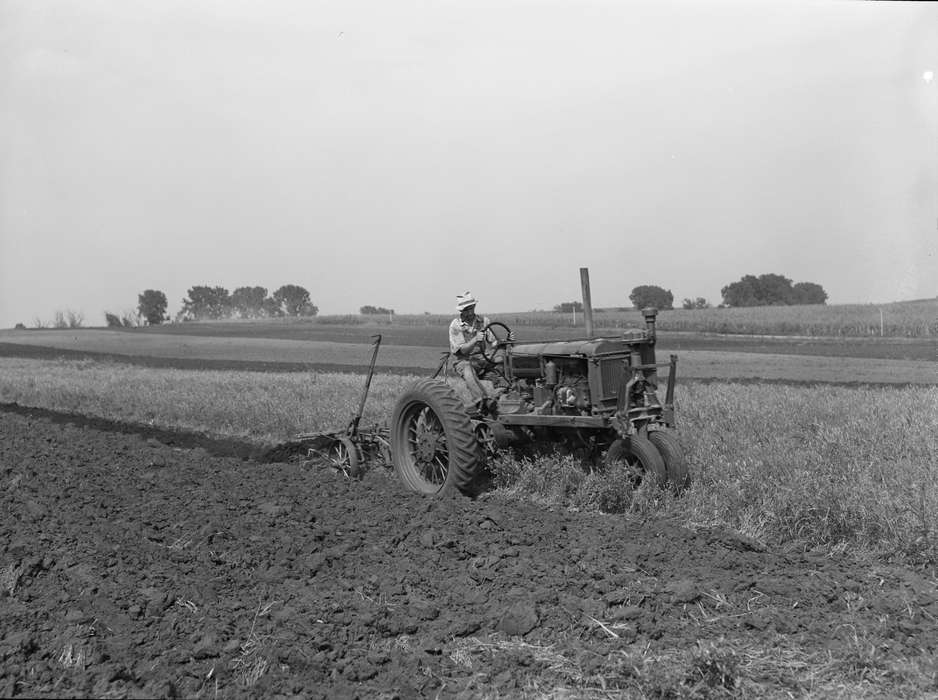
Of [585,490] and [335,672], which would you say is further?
[585,490]

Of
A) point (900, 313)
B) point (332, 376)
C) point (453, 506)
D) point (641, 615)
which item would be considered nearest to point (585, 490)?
point (453, 506)

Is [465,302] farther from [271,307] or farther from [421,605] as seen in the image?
[271,307]

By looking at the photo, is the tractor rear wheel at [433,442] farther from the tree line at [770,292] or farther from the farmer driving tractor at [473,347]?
the tree line at [770,292]

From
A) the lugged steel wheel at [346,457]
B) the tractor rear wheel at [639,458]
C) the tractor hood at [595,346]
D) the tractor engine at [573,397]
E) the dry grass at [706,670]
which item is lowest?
the dry grass at [706,670]

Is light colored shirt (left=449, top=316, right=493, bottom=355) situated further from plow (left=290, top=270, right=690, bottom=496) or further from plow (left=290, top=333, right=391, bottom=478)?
plow (left=290, top=333, right=391, bottom=478)

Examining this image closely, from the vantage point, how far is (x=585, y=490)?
662cm

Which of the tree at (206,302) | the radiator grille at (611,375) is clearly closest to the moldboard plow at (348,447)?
the radiator grille at (611,375)

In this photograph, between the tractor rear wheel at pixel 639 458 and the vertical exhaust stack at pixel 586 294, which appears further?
the vertical exhaust stack at pixel 586 294

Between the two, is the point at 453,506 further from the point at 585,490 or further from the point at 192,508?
the point at 192,508

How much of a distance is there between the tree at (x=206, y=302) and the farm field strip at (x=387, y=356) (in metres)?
22.5

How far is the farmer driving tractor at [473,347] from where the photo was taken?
7.67 meters

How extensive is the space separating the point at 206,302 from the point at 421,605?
67537 millimetres

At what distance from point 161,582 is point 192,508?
1.81m

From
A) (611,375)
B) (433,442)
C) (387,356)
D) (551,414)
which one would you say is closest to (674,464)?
(611,375)
